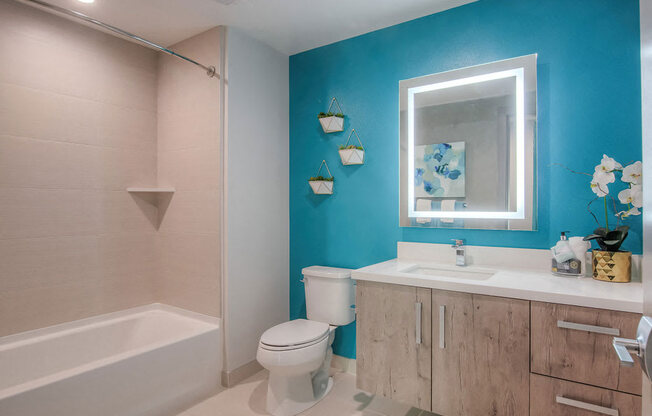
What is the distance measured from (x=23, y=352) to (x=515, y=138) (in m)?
3.02

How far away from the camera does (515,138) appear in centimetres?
201

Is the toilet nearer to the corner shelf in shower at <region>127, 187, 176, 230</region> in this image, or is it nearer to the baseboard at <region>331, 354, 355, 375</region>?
the baseboard at <region>331, 354, 355, 375</region>

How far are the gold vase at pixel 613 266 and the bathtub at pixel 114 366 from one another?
2.19 m

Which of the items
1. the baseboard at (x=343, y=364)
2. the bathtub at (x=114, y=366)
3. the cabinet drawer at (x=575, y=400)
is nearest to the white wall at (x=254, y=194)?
the bathtub at (x=114, y=366)

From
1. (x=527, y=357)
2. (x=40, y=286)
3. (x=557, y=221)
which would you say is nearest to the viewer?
(x=527, y=357)

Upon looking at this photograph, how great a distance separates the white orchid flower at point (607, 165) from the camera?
168 cm

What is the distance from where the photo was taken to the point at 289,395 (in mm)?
2168

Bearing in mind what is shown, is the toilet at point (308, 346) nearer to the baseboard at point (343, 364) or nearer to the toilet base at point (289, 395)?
the toilet base at point (289, 395)

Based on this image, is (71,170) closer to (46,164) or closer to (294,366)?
(46,164)

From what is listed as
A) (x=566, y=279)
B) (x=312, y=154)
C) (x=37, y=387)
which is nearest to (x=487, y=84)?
(x=566, y=279)

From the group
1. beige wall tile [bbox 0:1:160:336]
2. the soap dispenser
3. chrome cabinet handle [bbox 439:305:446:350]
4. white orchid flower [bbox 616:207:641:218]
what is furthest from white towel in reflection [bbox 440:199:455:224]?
beige wall tile [bbox 0:1:160:336]

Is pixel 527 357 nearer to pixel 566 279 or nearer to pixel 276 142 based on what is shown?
pixel 566 279

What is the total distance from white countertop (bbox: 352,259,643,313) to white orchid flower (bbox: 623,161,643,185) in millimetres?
464

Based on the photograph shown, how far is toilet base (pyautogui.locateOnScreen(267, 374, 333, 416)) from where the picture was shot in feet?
7.00
